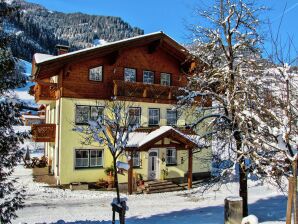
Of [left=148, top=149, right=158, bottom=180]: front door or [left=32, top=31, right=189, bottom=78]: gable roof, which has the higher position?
[left=32, top=31, right=189, bottom=78]: gable roof

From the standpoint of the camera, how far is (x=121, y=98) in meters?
22.6

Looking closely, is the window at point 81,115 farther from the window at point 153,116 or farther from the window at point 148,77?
the window at point 148,77

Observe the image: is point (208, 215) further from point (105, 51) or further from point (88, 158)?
point (105, 51)

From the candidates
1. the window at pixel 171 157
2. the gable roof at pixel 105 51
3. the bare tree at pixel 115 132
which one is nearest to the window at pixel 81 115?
the gable roof at pixel 105 51

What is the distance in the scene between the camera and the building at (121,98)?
21.3 metres

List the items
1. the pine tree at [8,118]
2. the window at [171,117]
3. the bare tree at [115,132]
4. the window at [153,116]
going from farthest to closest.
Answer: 1. the window at [171,117]
2. the window at [153,116]
3. the bare tree at [115,132]
4. the pine tree at [8,118]

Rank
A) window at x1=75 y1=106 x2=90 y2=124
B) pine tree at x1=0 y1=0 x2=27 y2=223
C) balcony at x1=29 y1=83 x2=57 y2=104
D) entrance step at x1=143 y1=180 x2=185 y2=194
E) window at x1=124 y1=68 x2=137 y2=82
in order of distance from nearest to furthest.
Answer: pine tree at x1=0 y1=0 x2=27 y2=223, entrance step at x1=143 y1=180 x2=185 y2=194, window at x1=75 y1=106 x2=90 y2=124, window at x1=124 y1=68 x2=137 y2=82, balcony at x1=29 y1=83 x2=57 y2=104

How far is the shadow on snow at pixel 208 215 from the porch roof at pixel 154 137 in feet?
18.0

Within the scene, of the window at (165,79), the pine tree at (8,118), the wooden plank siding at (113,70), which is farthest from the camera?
the window at (165,79)

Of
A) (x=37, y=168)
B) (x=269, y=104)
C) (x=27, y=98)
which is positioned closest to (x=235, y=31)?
(x=269, y=104)

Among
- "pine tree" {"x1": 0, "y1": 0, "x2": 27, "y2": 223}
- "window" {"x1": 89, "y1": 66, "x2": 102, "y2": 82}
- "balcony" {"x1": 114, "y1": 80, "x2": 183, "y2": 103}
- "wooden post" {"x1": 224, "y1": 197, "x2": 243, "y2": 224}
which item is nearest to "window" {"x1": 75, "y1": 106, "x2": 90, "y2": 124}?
"window" {"x1": 89, "y1": 66, "x2": 102, "y2": 82}

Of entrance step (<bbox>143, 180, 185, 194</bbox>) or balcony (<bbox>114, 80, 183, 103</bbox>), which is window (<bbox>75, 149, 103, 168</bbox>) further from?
balcony (<bbox>114, 80, 183, 103</bbox>)

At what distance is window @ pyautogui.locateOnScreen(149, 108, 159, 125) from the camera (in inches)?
968

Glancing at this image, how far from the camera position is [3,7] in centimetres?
980
